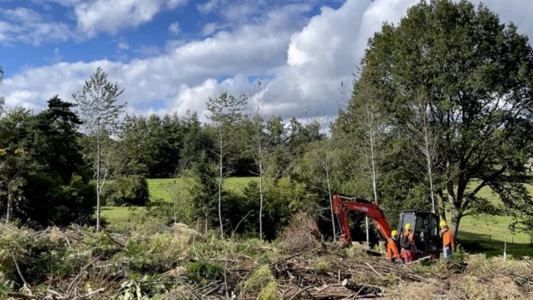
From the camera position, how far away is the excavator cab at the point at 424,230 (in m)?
15.1

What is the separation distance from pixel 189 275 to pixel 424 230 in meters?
10.2

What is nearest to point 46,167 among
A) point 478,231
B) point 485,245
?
point 485,245

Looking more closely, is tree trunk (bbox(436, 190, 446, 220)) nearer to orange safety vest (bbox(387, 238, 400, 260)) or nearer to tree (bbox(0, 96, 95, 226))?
orange safety vest (bbox(387, 238, 400, 260))

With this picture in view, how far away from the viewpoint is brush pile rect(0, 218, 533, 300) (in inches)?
257

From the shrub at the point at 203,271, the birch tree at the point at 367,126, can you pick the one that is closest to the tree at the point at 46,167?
the birch tree at the point at 367,126

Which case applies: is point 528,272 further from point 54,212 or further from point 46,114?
point 46,114

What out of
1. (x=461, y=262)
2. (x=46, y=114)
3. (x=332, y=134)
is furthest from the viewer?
(x=46, y=114)

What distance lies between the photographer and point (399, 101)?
76.0 feet

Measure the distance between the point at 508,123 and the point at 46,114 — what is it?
31179 millimetres

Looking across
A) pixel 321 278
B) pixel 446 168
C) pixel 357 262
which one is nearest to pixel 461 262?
pixel 357 262

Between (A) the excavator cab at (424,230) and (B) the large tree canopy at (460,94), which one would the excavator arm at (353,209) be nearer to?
(A) the excavator cab at (424,230)

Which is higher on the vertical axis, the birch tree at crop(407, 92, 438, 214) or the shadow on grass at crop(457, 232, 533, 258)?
A: the birch tree at crop(407, 92, 438, 214)

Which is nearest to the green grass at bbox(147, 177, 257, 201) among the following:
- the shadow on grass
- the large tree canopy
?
the large tree canopy

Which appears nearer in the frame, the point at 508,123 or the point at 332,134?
the point at 508,123
